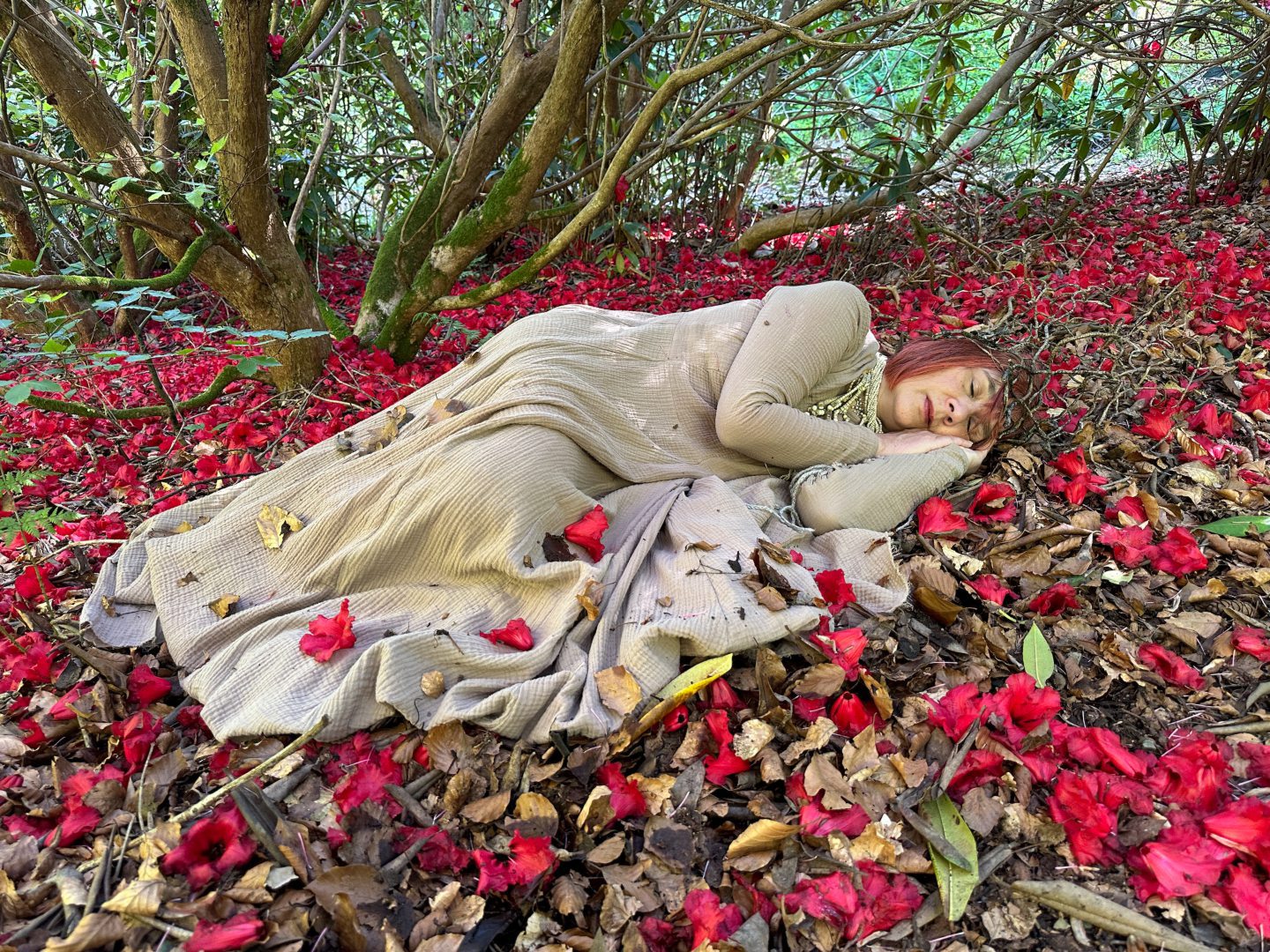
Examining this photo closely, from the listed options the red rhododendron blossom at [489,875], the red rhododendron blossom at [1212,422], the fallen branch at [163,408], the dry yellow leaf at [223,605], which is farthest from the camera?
the fallen branch at [163,408]

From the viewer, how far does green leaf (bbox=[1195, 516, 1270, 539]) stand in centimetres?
208

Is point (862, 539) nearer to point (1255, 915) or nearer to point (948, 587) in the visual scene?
point (948, 587)

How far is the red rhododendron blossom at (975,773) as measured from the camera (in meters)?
1.49

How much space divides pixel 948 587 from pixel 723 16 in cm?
417

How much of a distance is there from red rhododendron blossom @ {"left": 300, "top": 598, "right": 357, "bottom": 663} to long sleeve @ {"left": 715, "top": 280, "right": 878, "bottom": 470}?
116 centimetres

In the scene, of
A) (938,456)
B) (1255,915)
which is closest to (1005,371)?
(938,456)

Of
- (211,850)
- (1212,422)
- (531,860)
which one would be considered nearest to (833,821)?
(531,860)

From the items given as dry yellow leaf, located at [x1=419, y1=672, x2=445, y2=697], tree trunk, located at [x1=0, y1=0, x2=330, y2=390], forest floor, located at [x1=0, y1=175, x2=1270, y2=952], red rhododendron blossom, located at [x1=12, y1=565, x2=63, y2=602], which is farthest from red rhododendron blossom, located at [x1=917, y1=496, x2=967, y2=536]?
red rhododendron blossom, located at [x1=12, y1=565, x2=63, y2=602]

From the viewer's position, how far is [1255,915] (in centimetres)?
122

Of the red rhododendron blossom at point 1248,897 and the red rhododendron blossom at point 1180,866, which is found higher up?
the red rhododendron blossom at point 1180,866

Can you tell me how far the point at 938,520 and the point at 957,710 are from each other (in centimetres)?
81

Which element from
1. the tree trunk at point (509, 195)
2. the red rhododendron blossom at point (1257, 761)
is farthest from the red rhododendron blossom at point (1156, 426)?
the tree trunk at point (509, 195)

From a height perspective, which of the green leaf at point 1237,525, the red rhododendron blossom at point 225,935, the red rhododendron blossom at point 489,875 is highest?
the red rhododendron blossom at point 225,935

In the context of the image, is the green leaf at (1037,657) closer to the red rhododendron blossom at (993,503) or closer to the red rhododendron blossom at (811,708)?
the red rhododendron blossom at (811,708)
